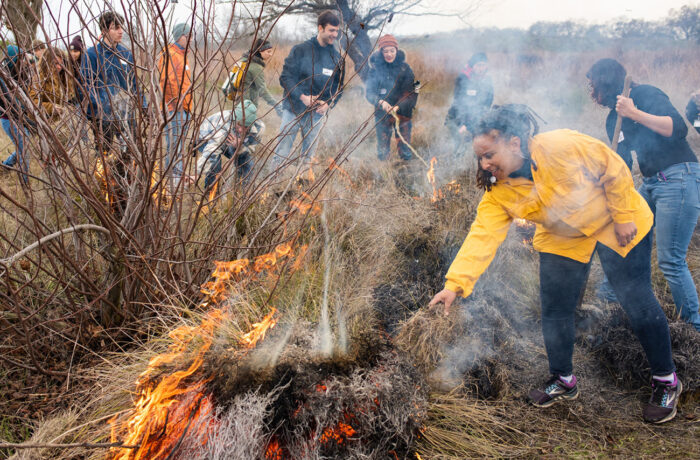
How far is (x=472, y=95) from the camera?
608 cm

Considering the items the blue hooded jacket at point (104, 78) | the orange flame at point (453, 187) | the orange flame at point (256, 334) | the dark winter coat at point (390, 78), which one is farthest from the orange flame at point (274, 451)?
the dark winter coat at point (390, 78)

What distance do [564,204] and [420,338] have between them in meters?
1.33

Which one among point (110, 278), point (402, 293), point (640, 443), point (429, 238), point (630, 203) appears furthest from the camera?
point (429, 238)

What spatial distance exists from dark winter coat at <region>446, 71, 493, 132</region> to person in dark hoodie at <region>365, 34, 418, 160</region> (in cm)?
66

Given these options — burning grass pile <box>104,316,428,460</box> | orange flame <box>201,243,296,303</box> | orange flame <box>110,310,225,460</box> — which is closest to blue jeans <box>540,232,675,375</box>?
burning grass pile <box>104,316,428,460</box>

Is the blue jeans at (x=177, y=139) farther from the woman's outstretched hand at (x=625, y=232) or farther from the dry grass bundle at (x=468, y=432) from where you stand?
the woman's outstretched hand at (x=625, y=232)

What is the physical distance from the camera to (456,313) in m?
3.46

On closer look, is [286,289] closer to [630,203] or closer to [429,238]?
[429,238]

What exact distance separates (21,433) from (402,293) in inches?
105

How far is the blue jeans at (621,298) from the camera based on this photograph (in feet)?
8.79

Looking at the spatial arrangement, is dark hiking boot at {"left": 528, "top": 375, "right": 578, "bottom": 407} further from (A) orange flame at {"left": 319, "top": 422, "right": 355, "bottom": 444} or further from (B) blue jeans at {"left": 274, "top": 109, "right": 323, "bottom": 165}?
(B) blue jeans at {"left": 274, "top": 109, "right": 323, "bottom": 165}

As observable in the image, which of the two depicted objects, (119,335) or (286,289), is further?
(286,289)

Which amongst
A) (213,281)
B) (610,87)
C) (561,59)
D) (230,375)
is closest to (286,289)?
(213,281)

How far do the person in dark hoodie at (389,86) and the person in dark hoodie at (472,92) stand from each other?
2.15ft
